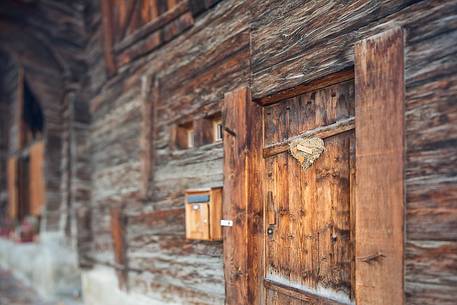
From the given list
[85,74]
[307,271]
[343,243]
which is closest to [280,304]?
[307,271]

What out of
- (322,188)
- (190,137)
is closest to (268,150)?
(322,188)

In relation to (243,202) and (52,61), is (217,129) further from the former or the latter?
(52,61)

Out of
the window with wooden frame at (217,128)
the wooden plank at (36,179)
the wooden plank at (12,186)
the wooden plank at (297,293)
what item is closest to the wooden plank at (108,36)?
the window with wooden frame at (217,128)

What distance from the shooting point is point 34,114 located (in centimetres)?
747

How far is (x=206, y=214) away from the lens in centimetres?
287

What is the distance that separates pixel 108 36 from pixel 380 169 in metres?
4.11

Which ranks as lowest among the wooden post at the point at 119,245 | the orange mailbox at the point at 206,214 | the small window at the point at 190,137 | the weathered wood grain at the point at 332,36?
the wooden post at the point at 119,245

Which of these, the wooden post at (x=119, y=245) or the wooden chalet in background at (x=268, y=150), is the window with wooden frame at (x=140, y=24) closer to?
the wooden chalet in background at (x=268, y=150)

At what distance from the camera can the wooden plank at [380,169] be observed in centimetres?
171

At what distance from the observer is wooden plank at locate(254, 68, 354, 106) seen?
2.06 m

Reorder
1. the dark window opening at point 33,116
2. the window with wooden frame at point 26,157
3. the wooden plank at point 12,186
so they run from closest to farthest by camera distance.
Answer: the window with wooden frame at point 26,157 → the dark window opening at point 33,116 → the wooden plank at point 12,186

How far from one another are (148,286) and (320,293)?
2377mm

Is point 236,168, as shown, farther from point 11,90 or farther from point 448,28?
point 11,90

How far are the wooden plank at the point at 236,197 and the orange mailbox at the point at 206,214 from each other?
0.15 metres
